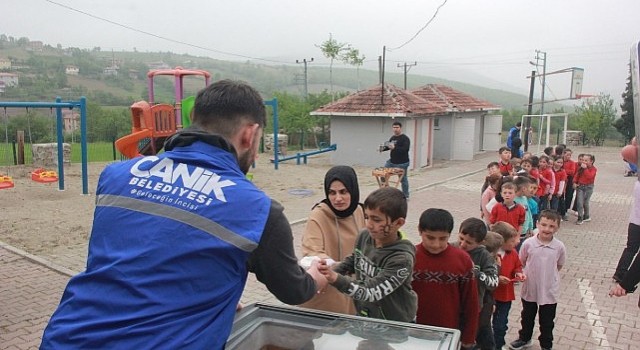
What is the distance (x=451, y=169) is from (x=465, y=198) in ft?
20.7

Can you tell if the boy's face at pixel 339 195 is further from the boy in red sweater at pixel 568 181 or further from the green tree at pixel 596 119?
the green tree at pixel 596 119

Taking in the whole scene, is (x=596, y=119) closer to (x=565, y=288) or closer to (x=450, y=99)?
(x=450, y=99)

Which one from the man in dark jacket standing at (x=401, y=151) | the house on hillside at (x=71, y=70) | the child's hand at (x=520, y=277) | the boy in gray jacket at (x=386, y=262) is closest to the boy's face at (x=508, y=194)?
the child's hand at (x=520, y=277)

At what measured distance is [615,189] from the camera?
583 inches

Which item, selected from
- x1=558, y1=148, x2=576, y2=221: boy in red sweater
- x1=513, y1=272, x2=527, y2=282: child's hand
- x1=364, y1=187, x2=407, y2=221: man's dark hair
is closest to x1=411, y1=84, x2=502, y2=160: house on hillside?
x1=558, y1=148, x2=576, y2=221: boy in red sweater

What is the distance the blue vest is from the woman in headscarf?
4.34ft

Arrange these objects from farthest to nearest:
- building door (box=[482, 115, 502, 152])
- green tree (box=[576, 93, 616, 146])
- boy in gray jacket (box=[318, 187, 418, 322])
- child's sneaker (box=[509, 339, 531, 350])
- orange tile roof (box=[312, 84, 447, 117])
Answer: green tree (box=[576, 93, 616, 146])
building door (box=[482, 115, 502, 152])
orange tile roof (box=[312, 84, 447, 117])
child's sneaker (box=[509, 339, 531, 350])
boy in gray jacket (box=[318, 187, 418, 322])

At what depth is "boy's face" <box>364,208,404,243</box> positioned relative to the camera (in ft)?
8.44

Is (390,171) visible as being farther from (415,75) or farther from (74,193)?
(415,75)

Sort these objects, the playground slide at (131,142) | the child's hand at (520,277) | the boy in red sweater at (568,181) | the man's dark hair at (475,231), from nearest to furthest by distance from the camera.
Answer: the man's dark hair at (475,231) < the child's hand at (520,277) < the boy in red sweater at (568,181) < the playground slide at (131,142)

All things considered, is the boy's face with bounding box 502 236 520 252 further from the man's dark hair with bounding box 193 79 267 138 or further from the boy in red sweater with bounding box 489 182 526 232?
the man's dark hair with bounding box 193 79 267 138

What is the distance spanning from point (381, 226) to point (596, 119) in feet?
107

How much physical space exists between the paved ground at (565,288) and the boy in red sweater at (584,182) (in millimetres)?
348

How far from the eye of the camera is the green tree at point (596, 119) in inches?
1217
